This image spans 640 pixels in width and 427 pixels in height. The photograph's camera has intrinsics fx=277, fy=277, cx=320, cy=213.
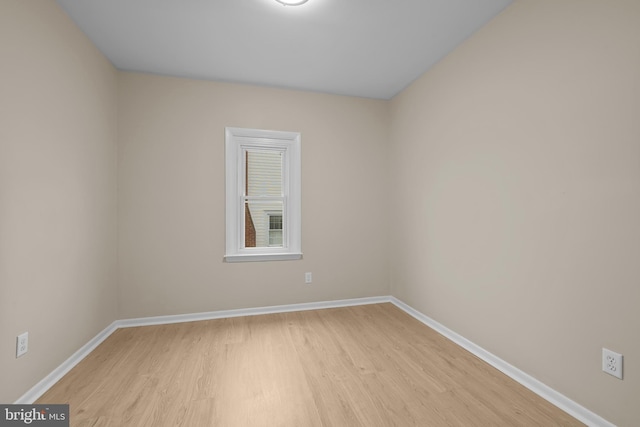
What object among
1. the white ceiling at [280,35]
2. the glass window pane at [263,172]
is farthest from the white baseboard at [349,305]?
the white ceiling at [280,35]

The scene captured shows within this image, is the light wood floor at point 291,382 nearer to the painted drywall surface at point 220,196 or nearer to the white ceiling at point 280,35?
the painted drywall surface at point 220,196

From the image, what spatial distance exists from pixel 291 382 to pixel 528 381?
5.19ft

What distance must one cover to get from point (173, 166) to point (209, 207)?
1.83 feet

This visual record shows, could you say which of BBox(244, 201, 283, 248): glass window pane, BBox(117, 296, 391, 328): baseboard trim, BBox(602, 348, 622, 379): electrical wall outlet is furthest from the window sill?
BBox(602, 348, 622, 379): electrical wall outlet

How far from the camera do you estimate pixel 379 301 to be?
356 cm

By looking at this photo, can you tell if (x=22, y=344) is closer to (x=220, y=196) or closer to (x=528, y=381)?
(x=220, y=196)

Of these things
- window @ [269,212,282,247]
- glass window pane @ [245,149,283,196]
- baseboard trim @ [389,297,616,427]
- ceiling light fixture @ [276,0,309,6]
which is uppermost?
ceiling light fixture @ [276,0,309,6]

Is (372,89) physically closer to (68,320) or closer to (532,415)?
(532,415)

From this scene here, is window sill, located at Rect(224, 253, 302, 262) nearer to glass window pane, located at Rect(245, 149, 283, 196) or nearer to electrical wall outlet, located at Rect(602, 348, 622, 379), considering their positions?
glass window pane, located at Rect(245, 149, 283, 196)

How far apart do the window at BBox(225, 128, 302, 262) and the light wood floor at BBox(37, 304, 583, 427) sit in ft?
3.14

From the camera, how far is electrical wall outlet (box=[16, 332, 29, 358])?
1.60 m

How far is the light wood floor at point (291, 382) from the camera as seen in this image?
5.15 feet

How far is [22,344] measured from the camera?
1634 mm

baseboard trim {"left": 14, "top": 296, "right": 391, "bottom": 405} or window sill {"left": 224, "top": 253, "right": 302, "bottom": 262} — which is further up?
window sill {"left": 224, "top": 253, "right": 302, "bottom": 262}
